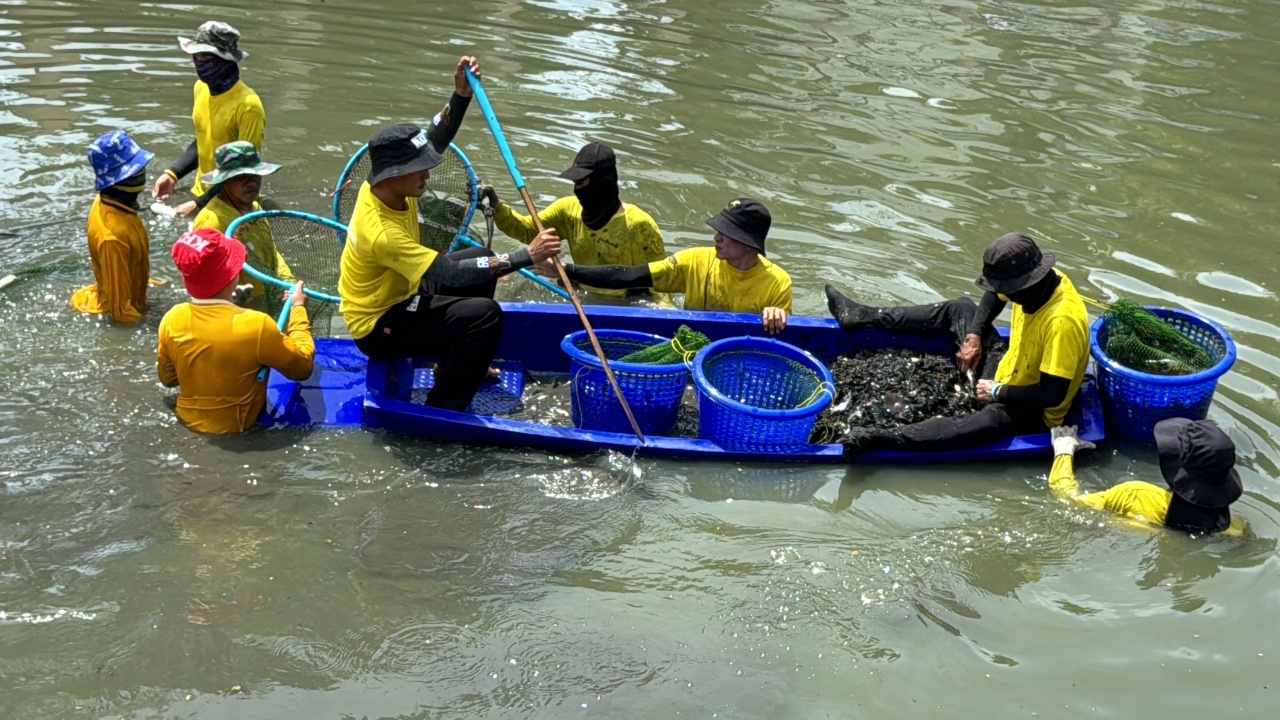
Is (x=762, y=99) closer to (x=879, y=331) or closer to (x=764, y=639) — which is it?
(x=879, y=331)

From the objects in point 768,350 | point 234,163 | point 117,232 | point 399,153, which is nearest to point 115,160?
point 117,232

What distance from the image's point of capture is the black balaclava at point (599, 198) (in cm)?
714

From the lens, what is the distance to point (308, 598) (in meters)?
4.95

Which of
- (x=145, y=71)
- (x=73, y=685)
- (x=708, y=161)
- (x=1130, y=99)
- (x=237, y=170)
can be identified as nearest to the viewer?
(x=73, y=685)

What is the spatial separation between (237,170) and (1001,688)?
520cm

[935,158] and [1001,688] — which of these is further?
[935,158]

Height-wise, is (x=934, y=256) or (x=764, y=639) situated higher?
(x=934, y=256)

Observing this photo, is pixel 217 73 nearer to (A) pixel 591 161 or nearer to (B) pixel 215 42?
(B) pixel 215 42

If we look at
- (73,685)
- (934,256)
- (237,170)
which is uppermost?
(237,170)

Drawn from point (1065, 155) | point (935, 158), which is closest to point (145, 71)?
point (935, 158)

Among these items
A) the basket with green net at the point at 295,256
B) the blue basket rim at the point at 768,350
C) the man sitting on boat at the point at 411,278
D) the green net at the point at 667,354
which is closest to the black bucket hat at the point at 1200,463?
the blue basket rim at the point at 768,350

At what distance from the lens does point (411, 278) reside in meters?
5.62

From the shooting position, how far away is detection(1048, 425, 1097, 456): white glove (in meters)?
6.07

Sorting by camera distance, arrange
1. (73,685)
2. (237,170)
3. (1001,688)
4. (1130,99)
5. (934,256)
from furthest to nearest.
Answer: (1130,99)
(934,256)
(237,170)
(1001,688)
(73,685)
